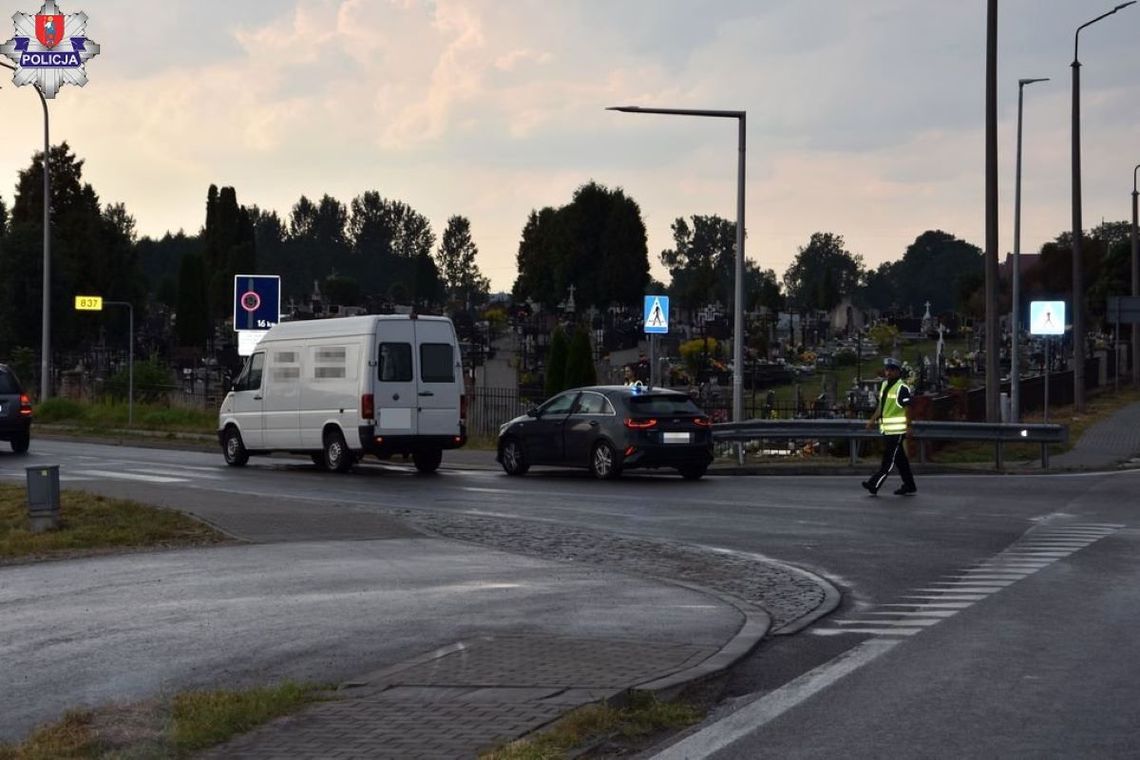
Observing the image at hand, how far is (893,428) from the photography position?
22.4 metres

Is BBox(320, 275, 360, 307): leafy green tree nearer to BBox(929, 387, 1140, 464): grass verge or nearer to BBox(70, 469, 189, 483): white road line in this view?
BBox(929, 387, 1140, 464): grass verge

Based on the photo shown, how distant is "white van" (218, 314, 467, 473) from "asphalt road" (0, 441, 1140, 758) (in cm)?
62

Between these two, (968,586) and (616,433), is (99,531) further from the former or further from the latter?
(616,433)

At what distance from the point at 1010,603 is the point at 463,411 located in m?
16.1

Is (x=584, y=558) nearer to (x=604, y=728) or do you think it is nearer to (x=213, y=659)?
(x=213, y=659)

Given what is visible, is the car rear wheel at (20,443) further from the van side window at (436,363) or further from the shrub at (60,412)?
the shrub at (60,412)

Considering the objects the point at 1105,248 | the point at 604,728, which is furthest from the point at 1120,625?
the point at 1105,248

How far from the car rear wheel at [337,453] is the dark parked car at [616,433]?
2600 mm

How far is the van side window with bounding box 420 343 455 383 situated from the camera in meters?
26.5

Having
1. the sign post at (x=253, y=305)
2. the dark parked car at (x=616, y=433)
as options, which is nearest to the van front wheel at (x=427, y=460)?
the dark parked car at (x=616, y=433)

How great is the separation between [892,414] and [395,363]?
7.77 m

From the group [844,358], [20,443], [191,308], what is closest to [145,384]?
[20,443]

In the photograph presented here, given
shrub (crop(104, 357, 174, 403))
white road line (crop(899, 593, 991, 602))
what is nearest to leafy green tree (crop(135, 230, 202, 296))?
shrub (crop(104, 357, 174, 403))

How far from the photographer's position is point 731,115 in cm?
2966
